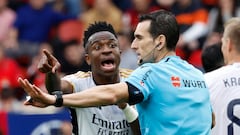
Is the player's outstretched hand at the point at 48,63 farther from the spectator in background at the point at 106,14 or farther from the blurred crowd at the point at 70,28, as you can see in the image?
the spectator in background at the point at 106,14

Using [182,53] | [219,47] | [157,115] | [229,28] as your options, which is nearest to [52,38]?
[182,53]

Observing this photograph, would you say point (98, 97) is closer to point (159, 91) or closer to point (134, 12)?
point (159, 91)

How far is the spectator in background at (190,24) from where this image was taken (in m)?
15.0

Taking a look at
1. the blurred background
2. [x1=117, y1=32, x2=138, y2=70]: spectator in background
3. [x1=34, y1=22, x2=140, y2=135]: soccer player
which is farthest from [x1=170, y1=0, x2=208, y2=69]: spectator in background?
[x1=34, y1=22, x2=140, y2=135]: soccer player

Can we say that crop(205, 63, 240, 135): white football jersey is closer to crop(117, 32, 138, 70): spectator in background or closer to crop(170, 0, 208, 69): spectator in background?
crop(117, 32, 138, 70): spectator in background

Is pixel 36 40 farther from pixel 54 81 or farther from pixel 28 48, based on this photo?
pixel 54 81

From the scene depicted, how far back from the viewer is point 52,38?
631 inches

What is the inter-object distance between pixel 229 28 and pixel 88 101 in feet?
6.75

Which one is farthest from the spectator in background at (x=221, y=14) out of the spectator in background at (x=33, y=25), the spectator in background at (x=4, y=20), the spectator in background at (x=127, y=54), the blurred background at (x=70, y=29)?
the spectator in background at (x=4, y=20)

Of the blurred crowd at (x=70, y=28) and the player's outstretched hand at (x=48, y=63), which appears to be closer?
the player's outstretched hand at (x=48, y=63)

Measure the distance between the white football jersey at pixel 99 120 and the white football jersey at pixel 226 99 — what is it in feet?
2.72

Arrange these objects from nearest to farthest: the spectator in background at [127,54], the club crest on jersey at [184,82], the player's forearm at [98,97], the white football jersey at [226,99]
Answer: the player's forearm at [98,97], the club crest on jersey at [184,82], the white football jersey at [226,99], the spectator in background at [127,54]

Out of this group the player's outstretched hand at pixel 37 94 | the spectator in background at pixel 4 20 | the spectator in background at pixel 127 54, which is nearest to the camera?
the player's outstretched hand at pixel 37 94

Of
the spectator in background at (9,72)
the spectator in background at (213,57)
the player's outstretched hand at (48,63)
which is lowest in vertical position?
the player's outstretched hand at (48,63)
